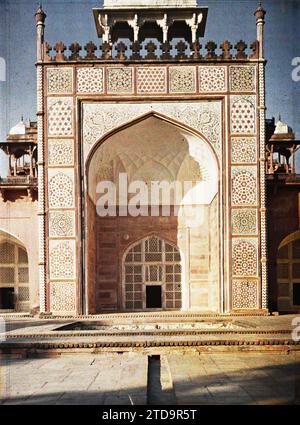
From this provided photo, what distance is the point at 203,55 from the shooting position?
9992mm

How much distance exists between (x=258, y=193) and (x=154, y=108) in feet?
8.55

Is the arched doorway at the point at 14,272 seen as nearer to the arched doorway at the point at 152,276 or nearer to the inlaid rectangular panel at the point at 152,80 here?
the arched doorway at the point at 152,276

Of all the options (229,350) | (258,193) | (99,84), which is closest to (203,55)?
(99,84)

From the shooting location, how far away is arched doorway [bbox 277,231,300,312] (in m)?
11.7

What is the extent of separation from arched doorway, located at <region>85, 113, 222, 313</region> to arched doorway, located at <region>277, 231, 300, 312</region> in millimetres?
1727

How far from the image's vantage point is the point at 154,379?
476 cm

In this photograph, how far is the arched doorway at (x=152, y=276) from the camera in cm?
1166

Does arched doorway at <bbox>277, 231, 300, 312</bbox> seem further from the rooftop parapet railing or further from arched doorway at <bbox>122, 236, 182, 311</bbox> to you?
the rooftop parapet railing

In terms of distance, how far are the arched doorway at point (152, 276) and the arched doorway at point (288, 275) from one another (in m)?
2.32

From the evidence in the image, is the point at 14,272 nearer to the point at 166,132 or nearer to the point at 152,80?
the point at 166,132

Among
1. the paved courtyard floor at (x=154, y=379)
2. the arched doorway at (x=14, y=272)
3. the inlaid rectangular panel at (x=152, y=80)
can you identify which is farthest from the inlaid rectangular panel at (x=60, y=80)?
the paved courtyard floor at (x=154, y=379)

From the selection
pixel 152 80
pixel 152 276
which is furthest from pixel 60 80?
pixel 152 276

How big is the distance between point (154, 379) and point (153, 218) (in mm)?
7257

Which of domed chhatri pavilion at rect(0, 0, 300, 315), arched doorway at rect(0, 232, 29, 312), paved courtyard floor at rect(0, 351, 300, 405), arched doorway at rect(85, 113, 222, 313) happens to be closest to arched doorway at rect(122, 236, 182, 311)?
arched doorway at rect(85, 113, 222, 313)
